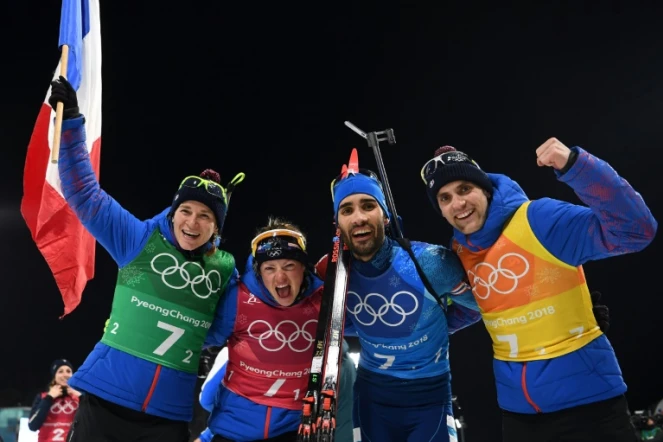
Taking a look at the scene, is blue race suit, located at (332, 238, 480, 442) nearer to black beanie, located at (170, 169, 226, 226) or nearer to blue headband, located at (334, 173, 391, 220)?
blue headband, located at (334, 173, 391, 220)

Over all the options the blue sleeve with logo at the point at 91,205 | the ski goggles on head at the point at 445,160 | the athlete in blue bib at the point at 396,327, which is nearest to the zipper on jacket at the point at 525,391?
the athlete in blue bib at the point at 396,327

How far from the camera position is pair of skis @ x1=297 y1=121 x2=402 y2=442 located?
2.59m

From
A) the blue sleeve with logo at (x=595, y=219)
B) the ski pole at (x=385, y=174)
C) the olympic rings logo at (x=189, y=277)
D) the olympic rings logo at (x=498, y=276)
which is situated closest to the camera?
the blue sleeve with logo at (x=595, y=219)

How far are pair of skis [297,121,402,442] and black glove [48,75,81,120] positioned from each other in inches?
66.9

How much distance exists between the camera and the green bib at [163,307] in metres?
3.00

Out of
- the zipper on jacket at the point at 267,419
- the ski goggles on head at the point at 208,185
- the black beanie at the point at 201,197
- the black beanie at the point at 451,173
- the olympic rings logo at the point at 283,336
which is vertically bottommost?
the zipper on jacket at the point at 267,419

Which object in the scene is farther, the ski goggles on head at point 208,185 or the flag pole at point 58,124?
the ski goggles on head at point 208,185

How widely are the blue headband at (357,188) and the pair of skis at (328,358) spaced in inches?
9.6

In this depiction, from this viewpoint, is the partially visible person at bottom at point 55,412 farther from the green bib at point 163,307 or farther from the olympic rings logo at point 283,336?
the olympic rings logo at point 283,336

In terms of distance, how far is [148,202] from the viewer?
46.2 ft

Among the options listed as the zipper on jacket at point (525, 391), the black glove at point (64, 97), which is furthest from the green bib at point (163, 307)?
the zipper on jacket at point (525, 391)

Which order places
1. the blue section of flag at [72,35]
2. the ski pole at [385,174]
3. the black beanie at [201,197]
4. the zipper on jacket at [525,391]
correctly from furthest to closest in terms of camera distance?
the ski pole at [385,174] < the blue section of flag at [72,35] < the black beanie at [201,197] < the zipper on jacket at [525,391]

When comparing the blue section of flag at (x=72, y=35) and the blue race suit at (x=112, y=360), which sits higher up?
the blue section of flag at (x=72, y=35)

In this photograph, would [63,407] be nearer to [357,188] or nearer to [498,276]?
[357,188]
